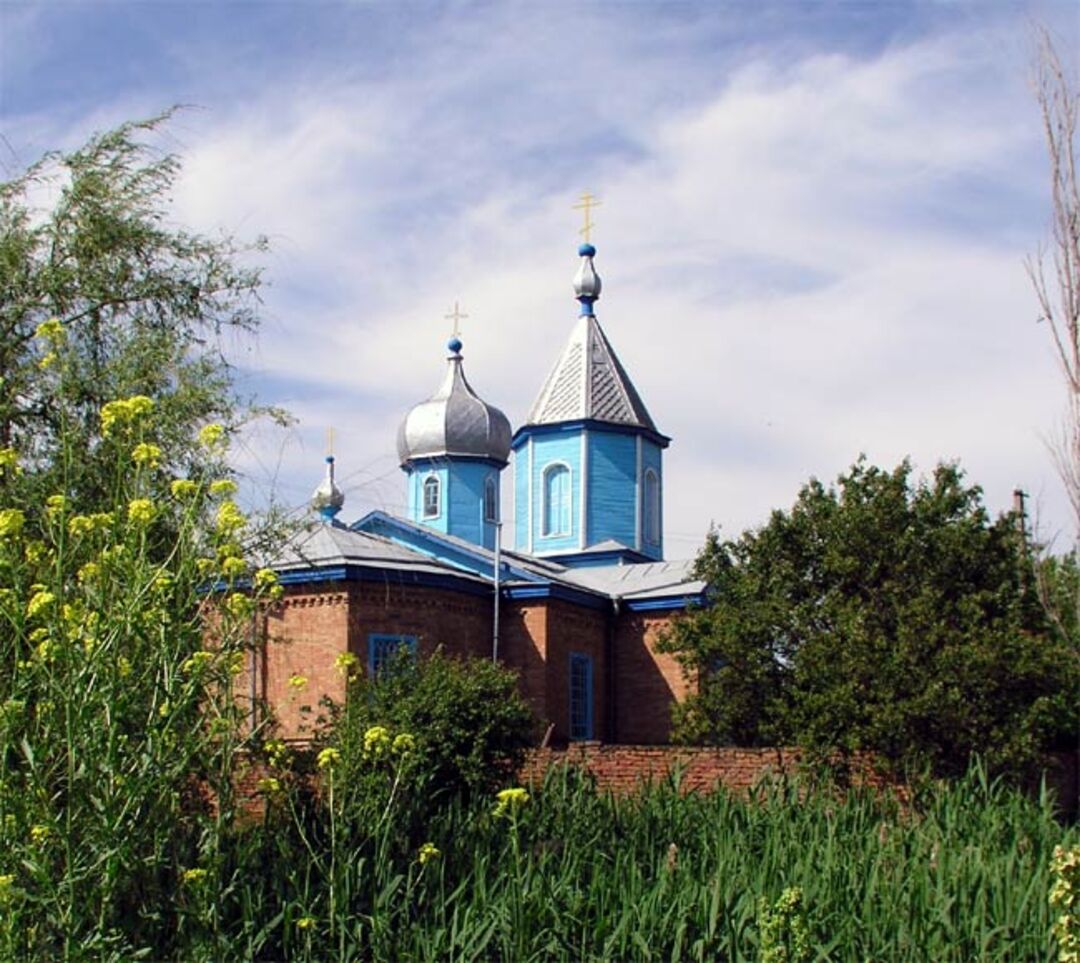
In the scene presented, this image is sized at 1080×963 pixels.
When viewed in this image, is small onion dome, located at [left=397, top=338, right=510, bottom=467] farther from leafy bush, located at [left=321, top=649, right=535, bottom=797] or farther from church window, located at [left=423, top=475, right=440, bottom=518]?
leafy bush, located at [left=321, top=649, right=535, bottom=797]

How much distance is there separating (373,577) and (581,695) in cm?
554

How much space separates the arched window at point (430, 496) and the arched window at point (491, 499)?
1098 mm

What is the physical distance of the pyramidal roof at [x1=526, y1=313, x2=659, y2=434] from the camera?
34.8 m

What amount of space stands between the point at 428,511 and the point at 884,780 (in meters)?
18.2

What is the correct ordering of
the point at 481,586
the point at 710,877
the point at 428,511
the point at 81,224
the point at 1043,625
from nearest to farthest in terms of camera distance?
1. the point at 710,877
2. the point at 81,224
3. the point at 1043,625
4. the point at 481,586
5. the point at 428,511

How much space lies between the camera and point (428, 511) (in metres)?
34.9

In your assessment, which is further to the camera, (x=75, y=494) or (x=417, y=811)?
(x=417, y=811)

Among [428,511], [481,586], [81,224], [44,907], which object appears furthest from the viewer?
[428,511]

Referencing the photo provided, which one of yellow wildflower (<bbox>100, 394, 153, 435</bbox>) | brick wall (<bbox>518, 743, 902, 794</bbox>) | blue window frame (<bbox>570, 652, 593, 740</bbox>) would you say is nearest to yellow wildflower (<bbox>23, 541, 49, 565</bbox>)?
yellow wildflower (<bbox>100, 394, 153, 435</bbox>)

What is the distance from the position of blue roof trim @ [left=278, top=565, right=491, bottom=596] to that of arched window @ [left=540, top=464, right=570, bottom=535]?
8.87 metres

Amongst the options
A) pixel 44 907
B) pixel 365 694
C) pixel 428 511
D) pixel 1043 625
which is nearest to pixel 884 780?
pixel 1043 625

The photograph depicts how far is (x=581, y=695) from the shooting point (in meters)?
27.8

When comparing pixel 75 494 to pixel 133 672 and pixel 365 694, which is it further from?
pixel 365 694

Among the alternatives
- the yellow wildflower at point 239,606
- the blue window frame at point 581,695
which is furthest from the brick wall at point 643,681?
the yellow wildflower at point 239,606
